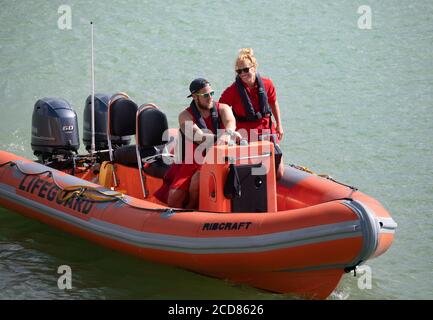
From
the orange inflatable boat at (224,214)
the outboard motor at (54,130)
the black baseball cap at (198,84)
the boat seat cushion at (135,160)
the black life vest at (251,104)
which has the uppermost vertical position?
the black baseball cap at (198,84)

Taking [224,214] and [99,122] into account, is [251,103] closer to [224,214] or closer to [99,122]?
[224,214]

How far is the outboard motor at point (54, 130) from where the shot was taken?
23.9 ft

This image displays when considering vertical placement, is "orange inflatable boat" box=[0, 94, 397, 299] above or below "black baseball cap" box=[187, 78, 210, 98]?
below

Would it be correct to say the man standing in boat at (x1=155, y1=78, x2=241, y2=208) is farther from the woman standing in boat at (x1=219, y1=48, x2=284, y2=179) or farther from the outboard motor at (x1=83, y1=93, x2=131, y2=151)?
the outboard motor at (x1=83, y1=93, x2=131, y2=151)

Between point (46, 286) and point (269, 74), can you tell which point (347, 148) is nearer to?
point (269, 74)

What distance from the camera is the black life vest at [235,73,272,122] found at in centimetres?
627

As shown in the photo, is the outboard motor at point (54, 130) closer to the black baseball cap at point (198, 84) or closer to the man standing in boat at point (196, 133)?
the man standing in boat at point (196, 133)

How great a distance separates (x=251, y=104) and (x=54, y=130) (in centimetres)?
187

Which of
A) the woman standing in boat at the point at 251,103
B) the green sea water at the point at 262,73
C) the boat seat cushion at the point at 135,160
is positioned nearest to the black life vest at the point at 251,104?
the woman standing in boat at the point at 251,103

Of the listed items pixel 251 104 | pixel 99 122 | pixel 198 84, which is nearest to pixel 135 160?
pixel 99 122

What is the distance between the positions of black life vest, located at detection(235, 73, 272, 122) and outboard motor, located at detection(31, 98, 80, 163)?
5.48ft

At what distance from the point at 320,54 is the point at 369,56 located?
647 mm

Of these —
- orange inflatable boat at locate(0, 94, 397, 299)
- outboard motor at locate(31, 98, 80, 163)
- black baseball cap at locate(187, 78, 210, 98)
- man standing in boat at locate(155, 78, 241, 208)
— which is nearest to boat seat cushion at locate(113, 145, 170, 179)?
orange inflatable boat at locate(0, 94, 397, 299)

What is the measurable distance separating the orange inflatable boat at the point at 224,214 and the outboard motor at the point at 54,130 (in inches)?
9.5
